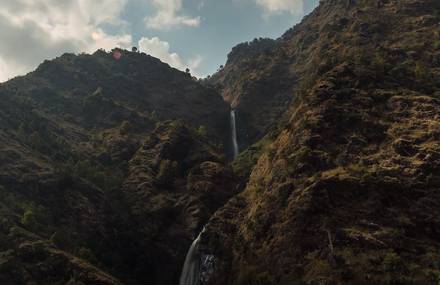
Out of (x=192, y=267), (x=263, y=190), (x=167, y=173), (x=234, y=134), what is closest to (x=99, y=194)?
(x=167, y=173)

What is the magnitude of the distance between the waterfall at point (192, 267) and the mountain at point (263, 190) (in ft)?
1.82

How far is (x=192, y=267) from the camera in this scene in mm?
80188

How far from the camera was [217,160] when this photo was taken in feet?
381

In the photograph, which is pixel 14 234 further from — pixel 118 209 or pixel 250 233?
pixel 250 233

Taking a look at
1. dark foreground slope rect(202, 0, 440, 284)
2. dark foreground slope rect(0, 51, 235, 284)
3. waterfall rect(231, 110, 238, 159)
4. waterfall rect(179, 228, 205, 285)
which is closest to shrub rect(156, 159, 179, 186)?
dark foreground slope rect(0, 51, 235, 284)

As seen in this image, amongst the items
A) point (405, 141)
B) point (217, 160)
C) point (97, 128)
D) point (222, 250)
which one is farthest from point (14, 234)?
point (97, 128)

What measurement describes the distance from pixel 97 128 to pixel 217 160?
57.4 metres

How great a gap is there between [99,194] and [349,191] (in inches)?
2205

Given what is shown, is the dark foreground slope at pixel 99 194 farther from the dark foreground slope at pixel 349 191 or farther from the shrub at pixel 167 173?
the dark foreground slope at pixel 349 191

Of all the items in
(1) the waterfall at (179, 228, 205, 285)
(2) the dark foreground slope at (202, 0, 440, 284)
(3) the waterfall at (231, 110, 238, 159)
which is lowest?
(1) the waterfall at (179, 228, 205, 285)

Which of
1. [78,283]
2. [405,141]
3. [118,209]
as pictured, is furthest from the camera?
[118,209]

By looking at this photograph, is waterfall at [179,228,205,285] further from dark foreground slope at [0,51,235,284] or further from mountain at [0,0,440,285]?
dark foreground slope at [0,51,235,284]

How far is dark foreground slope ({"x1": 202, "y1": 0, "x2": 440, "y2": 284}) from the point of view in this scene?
54.4m

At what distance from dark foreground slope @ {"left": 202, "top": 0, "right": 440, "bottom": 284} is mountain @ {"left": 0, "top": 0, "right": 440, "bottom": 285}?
22 centimetres
